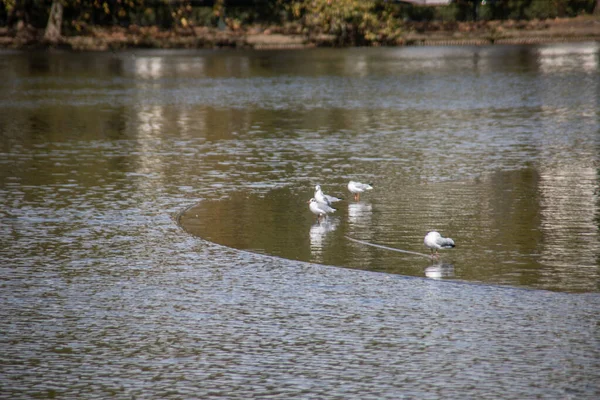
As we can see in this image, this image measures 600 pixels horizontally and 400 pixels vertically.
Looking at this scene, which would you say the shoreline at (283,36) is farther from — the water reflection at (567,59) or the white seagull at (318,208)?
the white seagull at (318,208)

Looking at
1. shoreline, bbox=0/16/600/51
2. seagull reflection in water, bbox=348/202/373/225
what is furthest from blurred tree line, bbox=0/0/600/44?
seagull reflection in water, bbox=348/202/373/225

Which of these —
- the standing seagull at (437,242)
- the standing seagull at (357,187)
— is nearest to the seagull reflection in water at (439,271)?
the standing seagull at (437,242)

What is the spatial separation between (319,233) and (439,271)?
2.27m

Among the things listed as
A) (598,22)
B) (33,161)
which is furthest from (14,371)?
(598,22)

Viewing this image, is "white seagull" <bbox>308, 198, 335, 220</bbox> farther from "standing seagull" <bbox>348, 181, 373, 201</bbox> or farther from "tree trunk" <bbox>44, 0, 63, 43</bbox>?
"tree trunk" <bbox>44, 0, 63, 43</bbox>

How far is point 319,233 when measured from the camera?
12812 mm

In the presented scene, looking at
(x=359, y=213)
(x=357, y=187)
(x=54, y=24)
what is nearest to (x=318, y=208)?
(x=359, y=213)

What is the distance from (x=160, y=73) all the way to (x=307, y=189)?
32647 millimetres

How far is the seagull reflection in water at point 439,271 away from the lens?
1066cm

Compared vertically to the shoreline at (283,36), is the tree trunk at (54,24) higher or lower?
higher

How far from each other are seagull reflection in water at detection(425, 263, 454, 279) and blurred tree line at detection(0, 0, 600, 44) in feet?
224

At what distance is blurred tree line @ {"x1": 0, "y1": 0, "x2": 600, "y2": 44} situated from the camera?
80250 millimetres

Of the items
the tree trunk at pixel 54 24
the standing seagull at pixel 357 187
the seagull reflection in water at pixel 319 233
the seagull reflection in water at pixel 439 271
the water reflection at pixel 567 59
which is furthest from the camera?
the tree trunk at pixel 54 24

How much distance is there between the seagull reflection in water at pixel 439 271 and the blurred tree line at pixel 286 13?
6813 centimetres
